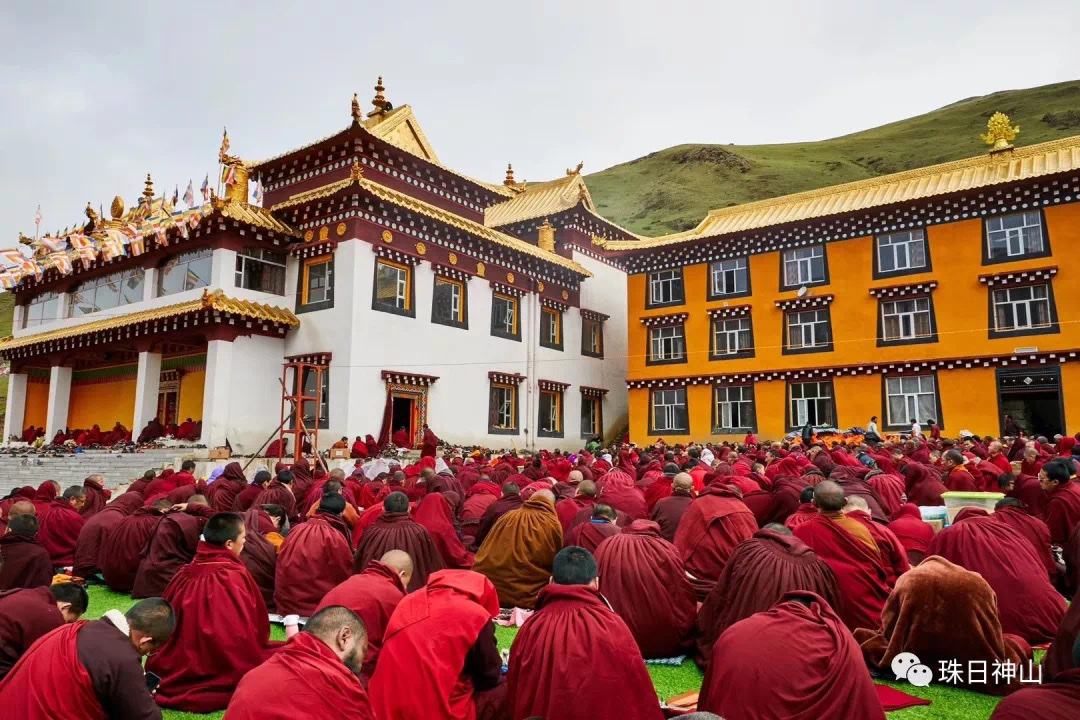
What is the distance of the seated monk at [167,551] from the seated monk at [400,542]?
1.76 m

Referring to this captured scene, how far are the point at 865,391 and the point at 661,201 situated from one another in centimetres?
5985

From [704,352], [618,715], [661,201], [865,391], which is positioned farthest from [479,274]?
[661,201]

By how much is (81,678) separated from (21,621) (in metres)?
1.33

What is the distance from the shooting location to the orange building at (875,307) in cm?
2083

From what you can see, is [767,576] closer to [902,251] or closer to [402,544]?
[402,544]

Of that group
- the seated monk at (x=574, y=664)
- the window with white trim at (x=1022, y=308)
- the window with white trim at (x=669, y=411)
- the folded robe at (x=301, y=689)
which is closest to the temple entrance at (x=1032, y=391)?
the window with white trim at (x=1022, y=308)

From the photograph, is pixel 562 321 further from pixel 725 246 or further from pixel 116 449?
pixel 116 449

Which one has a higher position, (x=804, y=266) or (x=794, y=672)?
(x=804, y=266)

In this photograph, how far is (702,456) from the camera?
1602 centimetres

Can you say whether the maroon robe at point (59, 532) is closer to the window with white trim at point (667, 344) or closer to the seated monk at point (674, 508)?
the seated monk at point (674, 508)

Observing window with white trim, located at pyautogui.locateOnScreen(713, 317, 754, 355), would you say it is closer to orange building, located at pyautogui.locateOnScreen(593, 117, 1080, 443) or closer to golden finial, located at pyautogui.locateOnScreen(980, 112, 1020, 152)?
orange building, located at pyautogui.locateOnScreen(593, 117, 1080, 443)

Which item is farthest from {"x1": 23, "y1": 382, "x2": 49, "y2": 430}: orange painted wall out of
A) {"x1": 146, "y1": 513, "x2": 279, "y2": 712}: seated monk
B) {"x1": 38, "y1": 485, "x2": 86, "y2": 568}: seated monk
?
{"x1": 146, "y1": 513, "x2": 279, "y2": 712}: seated monk

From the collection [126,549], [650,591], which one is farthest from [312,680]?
[126,549]

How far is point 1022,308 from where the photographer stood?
21.2m
